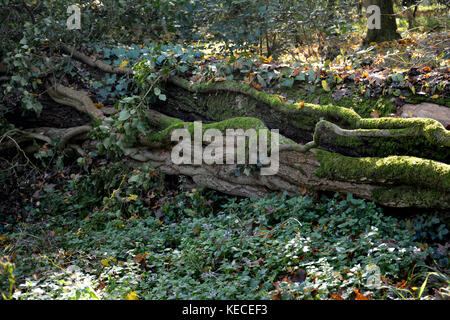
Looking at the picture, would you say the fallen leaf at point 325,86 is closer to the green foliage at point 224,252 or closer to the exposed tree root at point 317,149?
the exposed tree root at point 317,149

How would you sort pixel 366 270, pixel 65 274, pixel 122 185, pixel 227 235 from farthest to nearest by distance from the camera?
1. pixel 122 185
2. pixel 227 235
3. pixel 65 274
4. pixel 366 270

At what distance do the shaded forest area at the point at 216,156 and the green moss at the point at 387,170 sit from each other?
1cm

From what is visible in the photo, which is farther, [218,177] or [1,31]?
[1,31]

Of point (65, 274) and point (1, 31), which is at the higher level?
point (1, 31)

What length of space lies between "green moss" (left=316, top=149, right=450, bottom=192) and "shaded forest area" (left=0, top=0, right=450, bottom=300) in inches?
0.5

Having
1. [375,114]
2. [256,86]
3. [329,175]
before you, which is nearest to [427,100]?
[375,114]

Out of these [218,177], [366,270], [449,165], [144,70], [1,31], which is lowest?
[366,270]

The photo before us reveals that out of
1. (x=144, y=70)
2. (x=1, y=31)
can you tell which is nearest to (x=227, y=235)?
(x=144, y=70)

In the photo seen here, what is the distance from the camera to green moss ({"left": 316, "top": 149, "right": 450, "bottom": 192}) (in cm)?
385

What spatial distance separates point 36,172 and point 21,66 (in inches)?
64.3

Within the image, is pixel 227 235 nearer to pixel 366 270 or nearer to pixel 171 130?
pixel 366 270

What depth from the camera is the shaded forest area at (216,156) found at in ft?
11.5

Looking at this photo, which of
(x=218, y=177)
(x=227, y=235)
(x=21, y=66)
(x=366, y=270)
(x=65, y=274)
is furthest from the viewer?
(x=21, y=66)

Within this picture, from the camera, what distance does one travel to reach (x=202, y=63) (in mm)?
6383
